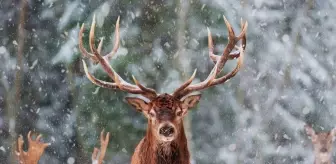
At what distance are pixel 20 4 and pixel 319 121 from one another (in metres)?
5.94

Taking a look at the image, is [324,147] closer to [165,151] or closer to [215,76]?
[215,76]

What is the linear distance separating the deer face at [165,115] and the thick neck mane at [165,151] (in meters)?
0.06

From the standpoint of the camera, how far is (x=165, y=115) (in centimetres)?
557

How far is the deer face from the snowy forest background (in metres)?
6.43

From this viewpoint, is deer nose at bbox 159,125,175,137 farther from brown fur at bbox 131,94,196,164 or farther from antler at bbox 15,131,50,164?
antler at bbox 15,131,50,164

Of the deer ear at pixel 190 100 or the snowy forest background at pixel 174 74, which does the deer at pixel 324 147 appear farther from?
the snowy forest background at pixel 174 74

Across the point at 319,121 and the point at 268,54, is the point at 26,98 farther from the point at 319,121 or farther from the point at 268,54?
the point at 319,121

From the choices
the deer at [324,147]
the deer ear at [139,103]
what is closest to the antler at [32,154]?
the deer ear at [139,103]

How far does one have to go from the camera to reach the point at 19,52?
1312 centimetres

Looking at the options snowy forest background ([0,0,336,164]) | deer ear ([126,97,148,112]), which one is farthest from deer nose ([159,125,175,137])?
snowy forest background ([0,0,336,164])

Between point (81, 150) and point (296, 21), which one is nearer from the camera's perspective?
point (81, 150)

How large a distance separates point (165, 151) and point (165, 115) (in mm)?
282

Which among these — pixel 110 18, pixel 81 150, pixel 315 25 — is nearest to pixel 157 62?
pixel 110 18

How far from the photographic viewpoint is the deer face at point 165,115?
5.54 meters
